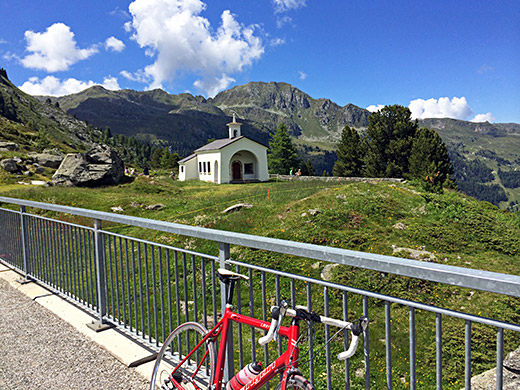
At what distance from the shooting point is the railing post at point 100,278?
191 inches

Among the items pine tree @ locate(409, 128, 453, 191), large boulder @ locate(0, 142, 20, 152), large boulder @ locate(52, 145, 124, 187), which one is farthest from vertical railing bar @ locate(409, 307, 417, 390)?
pine tree @ locate(409, 128, 453, 191)

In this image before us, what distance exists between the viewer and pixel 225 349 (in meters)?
2.82

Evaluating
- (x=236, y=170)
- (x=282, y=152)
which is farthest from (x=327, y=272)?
(x=282, y=152)

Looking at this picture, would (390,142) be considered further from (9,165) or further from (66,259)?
(66,259)

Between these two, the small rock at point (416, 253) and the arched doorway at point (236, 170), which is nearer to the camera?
the small rock at point (416, 253)

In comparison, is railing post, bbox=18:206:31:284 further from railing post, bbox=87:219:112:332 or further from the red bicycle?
the red bicycle

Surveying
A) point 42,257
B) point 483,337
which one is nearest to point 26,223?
point 42,257

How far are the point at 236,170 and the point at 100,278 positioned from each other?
48.3 m

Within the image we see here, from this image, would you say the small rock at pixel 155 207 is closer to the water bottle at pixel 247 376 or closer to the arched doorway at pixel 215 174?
the water bottle at pixel 247 376

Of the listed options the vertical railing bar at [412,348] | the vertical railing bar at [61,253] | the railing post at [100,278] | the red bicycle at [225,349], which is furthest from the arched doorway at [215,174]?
the vertical railing bar at [412,348]

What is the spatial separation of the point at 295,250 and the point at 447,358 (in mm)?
6727

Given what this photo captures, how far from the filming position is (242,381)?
2.48 m

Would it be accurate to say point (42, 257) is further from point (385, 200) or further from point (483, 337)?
point (385, 200)

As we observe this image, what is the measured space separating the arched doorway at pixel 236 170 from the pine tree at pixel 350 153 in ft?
52.4
